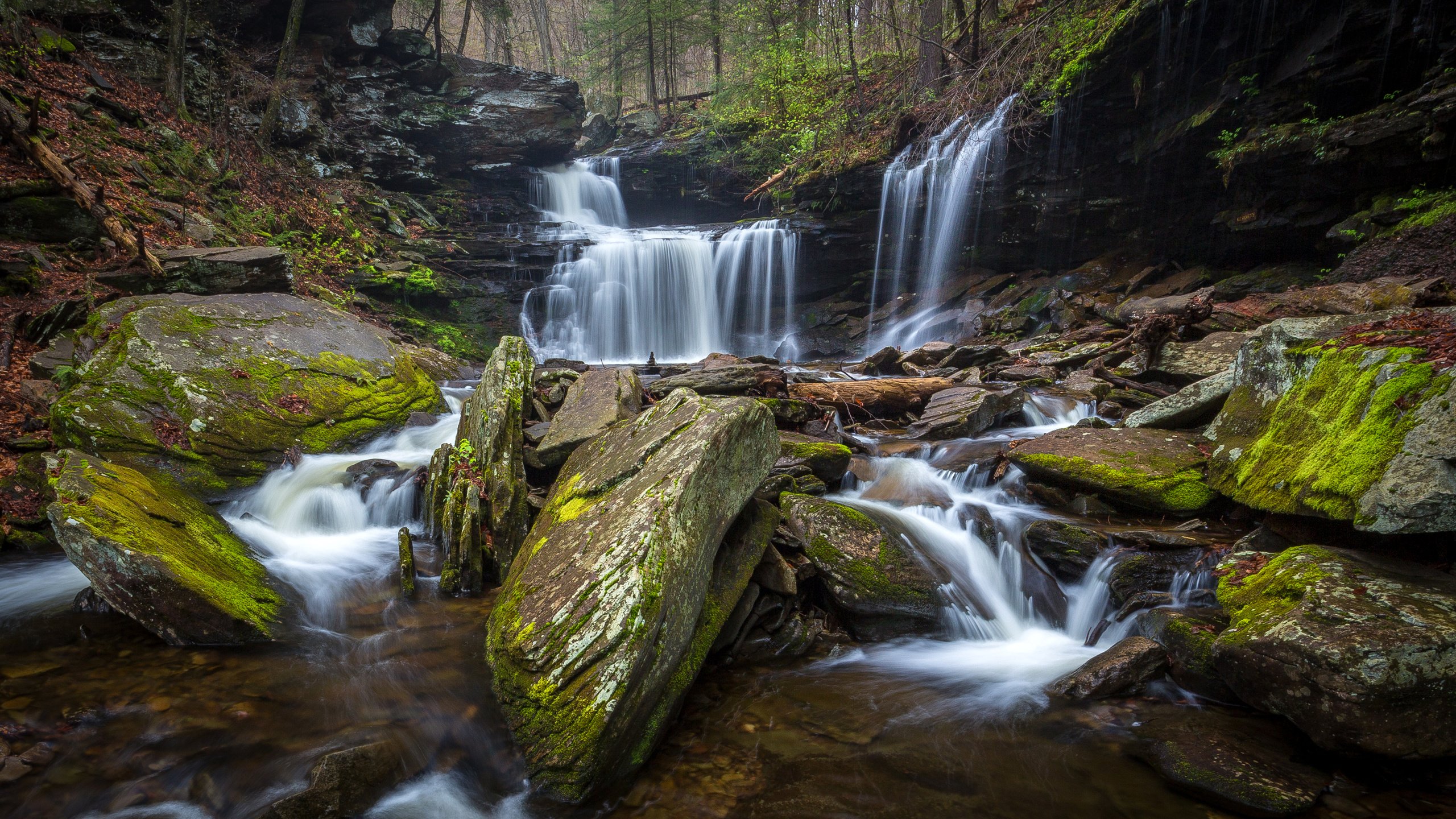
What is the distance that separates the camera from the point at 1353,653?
2762 millimetres

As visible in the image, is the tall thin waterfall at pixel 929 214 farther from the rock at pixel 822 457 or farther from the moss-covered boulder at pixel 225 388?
the moss-covered boulder at pixel 225 388

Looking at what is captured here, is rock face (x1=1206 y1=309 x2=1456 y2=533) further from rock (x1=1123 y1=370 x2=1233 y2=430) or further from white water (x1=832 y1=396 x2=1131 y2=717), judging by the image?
white water (x1=832 y1=396 x2=1131 y2=717)

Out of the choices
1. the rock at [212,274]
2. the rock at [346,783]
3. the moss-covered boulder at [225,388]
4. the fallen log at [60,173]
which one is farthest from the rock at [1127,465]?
the fallen log at [60,173]

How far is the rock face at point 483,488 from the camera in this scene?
4.77m

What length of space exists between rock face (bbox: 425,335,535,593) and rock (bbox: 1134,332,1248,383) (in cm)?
785

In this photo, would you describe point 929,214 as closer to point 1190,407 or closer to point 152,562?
point 1190,407

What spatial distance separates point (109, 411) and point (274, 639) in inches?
128

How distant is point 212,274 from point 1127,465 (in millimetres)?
10850

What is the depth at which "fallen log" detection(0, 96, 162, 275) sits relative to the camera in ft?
25.8

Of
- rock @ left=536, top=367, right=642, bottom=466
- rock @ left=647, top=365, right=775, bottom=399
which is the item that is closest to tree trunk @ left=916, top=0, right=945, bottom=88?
rock @ left=647, top=365, right=775, bottom=399

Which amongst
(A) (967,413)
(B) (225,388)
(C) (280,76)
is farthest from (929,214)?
(C) (280,76)

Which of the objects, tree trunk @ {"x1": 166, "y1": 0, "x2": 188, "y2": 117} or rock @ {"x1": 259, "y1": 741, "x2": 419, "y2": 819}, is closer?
rock @ {"x1": 259, "y1": 741, "x2": 419, "y2": 819}

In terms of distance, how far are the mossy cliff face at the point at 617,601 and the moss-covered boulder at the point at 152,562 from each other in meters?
1.70

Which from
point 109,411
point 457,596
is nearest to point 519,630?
point 457,596
